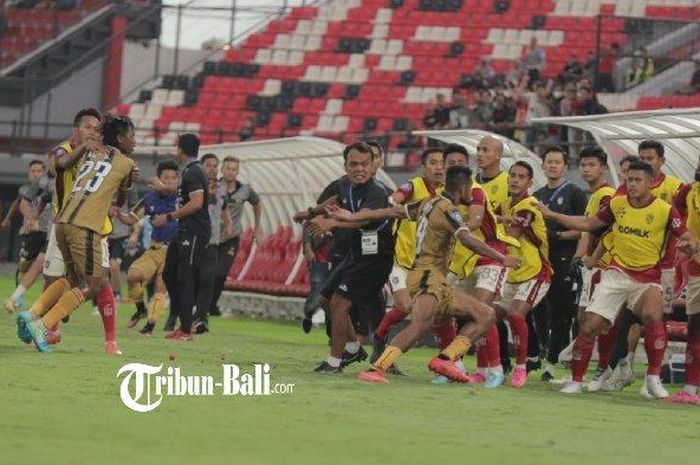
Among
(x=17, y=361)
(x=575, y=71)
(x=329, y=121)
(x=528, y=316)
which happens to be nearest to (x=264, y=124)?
(x=329, y=121)

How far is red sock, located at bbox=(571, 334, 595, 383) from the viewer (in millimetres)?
14555

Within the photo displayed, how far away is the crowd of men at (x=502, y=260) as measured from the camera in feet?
46.4

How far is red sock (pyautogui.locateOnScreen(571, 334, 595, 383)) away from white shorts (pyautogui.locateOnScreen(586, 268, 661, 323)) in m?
0.27

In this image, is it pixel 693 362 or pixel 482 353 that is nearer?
pixel 693 362

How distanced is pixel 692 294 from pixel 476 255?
1.77m

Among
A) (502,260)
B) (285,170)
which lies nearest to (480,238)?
(502,260)

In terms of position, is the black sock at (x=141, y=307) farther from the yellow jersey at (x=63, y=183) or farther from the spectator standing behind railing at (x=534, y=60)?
the spectator standing behind railing at (x=534, y=60)

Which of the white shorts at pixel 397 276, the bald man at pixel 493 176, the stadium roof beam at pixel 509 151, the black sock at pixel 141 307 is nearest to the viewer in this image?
the bald man at pixel 493 176

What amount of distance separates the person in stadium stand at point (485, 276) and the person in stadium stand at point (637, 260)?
0.52 metres

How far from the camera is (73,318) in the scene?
75.9 ft

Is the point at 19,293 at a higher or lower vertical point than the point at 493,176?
lower

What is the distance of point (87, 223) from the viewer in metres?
14.9

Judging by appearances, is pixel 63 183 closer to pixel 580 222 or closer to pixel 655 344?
pixel 580 222

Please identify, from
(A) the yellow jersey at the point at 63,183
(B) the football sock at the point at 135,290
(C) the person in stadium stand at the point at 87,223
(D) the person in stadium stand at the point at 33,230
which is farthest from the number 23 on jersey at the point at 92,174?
(D) the person in stadium stand at the point at 33,230
